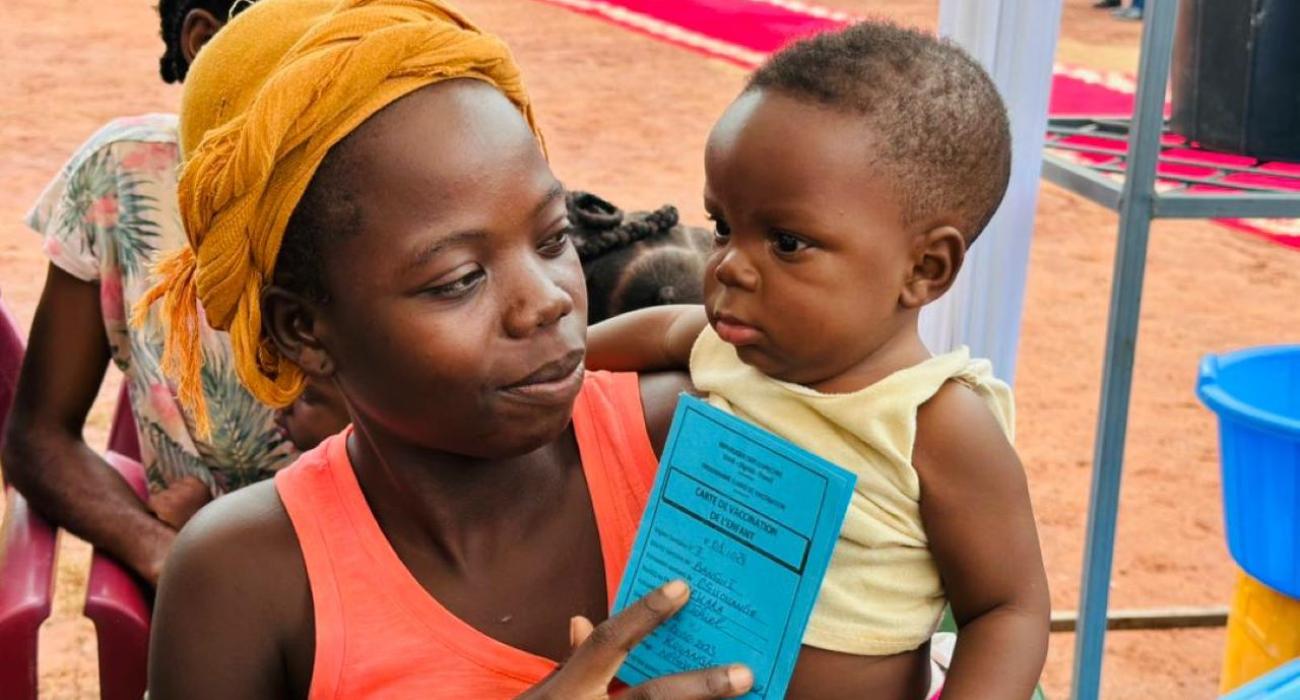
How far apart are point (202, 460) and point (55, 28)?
32.1 ft

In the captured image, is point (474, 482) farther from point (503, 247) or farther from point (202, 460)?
point (202, 460)

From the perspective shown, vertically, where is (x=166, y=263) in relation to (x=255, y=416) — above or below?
above

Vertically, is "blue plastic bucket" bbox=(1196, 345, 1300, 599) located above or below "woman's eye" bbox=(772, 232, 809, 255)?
below

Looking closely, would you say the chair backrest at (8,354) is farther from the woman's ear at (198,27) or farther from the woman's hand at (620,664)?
the woman's hand at (620,664)

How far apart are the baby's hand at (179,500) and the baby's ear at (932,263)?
1328mm

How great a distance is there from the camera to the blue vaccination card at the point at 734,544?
1195mm

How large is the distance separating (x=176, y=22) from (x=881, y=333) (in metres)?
1.46

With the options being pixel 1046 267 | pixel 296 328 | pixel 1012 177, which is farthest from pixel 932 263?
pixel 1046 267

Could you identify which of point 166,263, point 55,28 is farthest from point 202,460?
point 55,28

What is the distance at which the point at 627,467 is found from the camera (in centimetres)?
144

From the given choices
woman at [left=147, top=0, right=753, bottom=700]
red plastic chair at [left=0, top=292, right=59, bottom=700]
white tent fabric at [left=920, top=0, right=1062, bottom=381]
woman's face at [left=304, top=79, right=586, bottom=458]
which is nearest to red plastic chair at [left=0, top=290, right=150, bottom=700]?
red plastic chair at [left=0, top=292, right=59, bottom=700]

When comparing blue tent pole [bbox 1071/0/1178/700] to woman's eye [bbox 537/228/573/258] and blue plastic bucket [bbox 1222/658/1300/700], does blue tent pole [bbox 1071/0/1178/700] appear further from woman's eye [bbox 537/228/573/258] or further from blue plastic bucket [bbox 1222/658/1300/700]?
woman's eye [bbox 537/228/573/258]

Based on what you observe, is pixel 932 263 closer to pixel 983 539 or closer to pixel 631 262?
pixel 983 539

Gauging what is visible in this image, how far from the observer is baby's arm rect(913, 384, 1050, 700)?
1.35m
